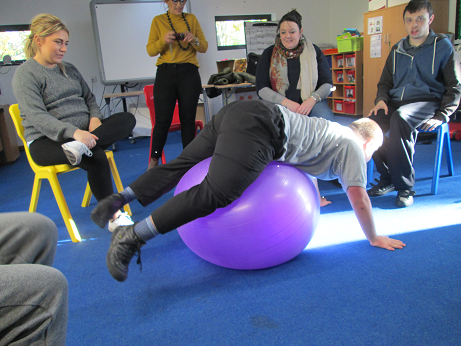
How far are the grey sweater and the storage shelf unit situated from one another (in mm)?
4277

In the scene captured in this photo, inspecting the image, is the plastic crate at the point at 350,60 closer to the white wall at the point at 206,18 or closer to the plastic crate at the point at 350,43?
the plastic crate at the point at 350,43

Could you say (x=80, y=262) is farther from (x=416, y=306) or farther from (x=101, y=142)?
(x=416, y=306)

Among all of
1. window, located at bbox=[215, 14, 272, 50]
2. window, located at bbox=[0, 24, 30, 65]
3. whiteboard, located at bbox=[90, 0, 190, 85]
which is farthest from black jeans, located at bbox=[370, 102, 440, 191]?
window, located at bbox=[0, 24, 30, 65]

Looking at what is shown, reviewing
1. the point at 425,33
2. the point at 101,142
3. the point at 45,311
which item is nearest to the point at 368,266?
the point at 45,311

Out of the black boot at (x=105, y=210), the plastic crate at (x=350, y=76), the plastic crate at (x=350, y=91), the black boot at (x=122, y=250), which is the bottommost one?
the black boot at (x=122, y=250)

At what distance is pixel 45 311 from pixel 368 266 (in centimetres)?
125

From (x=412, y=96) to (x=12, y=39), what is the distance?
5.39 m

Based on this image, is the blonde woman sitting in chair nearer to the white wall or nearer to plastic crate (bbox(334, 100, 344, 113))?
the white wall

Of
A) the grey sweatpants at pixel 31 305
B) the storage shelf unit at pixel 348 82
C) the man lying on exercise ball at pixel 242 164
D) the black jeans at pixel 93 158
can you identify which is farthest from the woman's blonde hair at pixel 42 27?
the storage shelf unit at pixel 348 82

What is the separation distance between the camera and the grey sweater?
1.79 meters

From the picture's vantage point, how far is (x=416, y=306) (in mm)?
1161

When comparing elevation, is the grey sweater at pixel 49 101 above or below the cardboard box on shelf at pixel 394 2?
below

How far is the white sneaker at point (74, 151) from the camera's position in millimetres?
1706

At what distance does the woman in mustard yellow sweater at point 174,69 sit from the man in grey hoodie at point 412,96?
4.68ft
